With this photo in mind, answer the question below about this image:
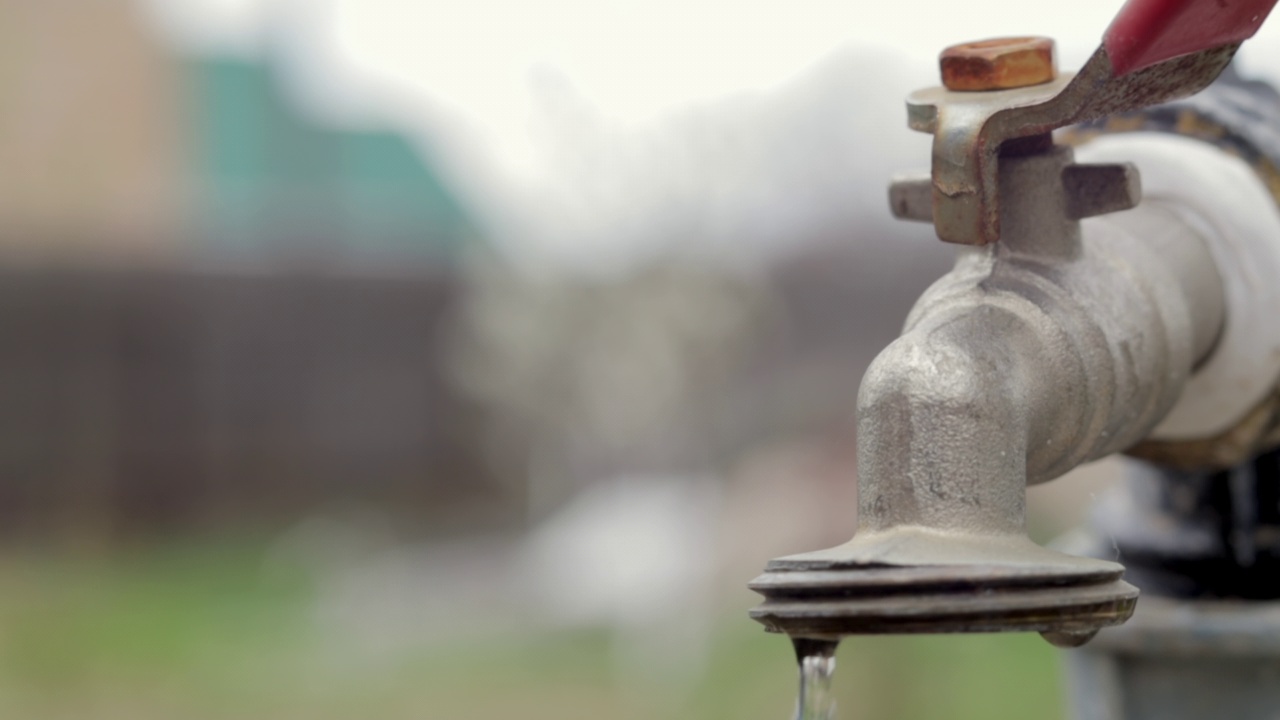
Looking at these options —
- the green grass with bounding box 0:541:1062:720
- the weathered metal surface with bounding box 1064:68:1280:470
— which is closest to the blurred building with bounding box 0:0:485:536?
the green grass with bounding box 0:541:1062:720

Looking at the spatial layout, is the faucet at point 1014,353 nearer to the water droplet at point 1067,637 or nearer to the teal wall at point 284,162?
the water droplet at point 1067,637

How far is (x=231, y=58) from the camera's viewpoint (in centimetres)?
1317

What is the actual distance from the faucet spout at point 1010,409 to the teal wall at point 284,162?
33.9 feet

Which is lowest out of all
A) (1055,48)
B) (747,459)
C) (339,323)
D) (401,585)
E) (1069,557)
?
(401,585)

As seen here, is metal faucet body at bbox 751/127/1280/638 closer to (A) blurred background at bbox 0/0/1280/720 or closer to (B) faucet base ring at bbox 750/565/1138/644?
(B) faucet base ring at bbox 750/565/1138/644

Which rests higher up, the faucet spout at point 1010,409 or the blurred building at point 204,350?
the faucet spout at point 1010,409

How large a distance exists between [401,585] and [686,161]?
105 inches

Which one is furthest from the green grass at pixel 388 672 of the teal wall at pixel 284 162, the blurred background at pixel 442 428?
the teal wall at pixel 284 162

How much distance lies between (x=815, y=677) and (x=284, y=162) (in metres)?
12.9

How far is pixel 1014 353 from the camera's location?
75 cm

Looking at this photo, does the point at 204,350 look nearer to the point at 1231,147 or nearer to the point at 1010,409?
the point at 1231,147

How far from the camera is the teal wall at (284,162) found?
11695 millimetres

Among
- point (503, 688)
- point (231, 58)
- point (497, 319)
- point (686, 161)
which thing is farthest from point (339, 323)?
point (231, 58)

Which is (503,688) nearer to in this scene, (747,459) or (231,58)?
(747,459)
